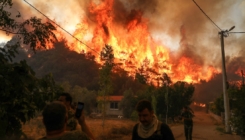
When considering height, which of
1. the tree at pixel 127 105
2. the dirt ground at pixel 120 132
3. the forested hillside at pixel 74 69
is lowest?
the dirt ground at pixel 120 132

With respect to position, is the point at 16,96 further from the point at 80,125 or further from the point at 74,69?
the point at 74,69

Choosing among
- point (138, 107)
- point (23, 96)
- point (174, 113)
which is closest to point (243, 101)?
point (138, 107)

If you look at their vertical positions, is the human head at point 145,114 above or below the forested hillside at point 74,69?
below

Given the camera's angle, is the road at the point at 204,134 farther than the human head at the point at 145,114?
Yes

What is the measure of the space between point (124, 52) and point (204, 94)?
113ft

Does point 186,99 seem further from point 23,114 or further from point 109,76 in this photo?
point 23,114

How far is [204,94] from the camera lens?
A: 82438 mm

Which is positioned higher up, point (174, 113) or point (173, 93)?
point (173, 93)

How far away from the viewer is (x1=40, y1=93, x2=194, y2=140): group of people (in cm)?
212

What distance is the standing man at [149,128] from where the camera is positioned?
3059 mm

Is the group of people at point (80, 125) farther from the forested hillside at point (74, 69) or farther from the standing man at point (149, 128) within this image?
the forested hillside at point (74, 69)

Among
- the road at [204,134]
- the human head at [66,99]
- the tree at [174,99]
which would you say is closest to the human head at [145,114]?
the human head at [66,99]

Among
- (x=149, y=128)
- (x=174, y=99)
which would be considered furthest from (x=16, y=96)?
(x=174, y=99)

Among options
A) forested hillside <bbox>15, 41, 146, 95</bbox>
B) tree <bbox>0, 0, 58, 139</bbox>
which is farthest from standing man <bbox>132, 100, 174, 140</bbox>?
forested hillside <bbox>15, 41, 146, 95</bbox>
